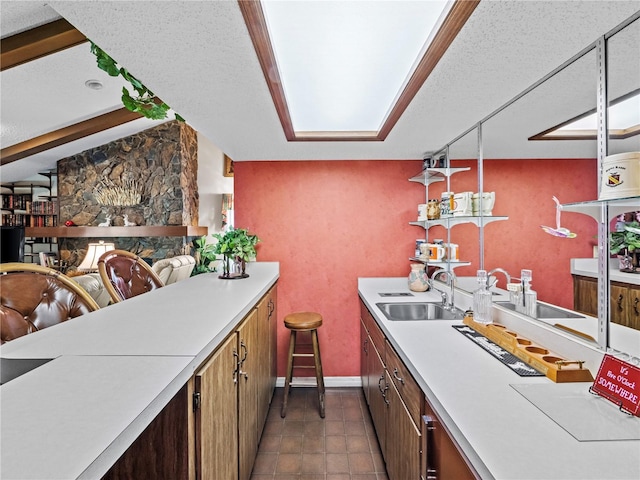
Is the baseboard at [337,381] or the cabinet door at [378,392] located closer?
the cabinet door at [378,392]

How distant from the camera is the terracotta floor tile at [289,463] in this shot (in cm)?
201

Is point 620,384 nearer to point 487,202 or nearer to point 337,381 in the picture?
point 487,202

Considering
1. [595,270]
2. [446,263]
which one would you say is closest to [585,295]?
[595,270]

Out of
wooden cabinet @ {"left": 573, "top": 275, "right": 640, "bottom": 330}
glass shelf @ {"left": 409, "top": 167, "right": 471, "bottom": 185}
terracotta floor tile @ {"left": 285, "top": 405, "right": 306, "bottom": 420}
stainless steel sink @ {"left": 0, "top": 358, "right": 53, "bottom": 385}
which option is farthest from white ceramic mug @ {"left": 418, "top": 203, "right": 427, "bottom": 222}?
stainless steel sink @ {"left": 0, "top": 358, "right": 53, "bottom": 385}

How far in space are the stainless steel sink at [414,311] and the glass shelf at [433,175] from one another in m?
1.05

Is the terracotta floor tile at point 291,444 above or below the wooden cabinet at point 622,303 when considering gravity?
below

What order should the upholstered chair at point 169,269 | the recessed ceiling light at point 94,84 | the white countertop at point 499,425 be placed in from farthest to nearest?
1. the recessed ceiling light at point 94,84
2. the upholstered chair at point 169,269
3. the white countertop at point 499,425

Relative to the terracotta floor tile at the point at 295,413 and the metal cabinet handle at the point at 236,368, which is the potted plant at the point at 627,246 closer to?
the metal cabinet handle at the point at 236,368

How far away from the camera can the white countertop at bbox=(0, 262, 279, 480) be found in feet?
1.81

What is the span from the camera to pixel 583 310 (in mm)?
1297

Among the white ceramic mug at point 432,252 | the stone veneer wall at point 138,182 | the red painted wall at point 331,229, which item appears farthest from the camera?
the stone veneer wall at point 138,182

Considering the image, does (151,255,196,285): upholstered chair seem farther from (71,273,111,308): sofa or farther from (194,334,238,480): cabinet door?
(194,334,238,480): cabinet door

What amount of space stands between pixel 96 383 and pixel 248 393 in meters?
1.11

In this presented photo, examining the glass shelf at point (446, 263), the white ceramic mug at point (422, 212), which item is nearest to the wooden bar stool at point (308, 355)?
the glass shelf at point (446, 263)
